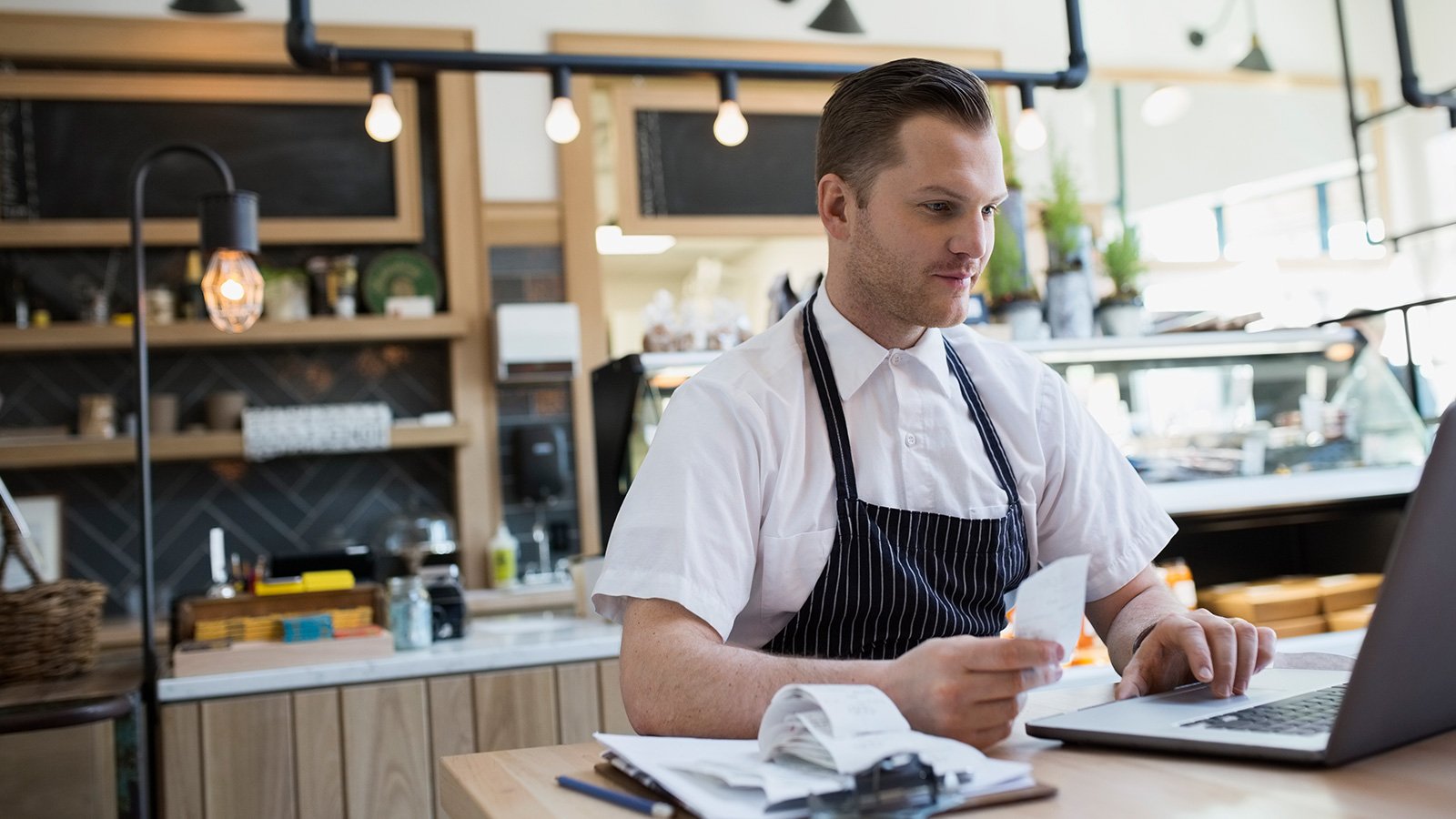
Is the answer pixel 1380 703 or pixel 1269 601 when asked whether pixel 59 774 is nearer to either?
pixel 1380 703

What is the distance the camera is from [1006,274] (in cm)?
350

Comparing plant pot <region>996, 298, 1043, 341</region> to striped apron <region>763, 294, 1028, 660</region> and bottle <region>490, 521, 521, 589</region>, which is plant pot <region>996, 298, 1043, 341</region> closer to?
striped apron <region>763, 294, 1028, 660</region>

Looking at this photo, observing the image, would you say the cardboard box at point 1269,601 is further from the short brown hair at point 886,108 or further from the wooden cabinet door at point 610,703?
the short brown hair at point 886,108

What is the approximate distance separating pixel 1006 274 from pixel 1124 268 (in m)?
0.33

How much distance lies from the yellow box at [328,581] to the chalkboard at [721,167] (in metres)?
2.72

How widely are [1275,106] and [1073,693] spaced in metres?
6.18

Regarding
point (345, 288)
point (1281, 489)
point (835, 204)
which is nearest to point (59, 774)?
point (835, 204)

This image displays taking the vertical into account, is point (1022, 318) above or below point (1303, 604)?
above

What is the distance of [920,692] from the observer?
1073 mm

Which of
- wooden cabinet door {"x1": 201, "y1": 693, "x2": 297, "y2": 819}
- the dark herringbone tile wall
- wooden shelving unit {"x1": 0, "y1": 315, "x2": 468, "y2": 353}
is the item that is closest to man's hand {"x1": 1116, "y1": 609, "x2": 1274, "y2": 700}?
wooden cabinet door {"x1": 201, "y1": 693, "x2": 297, "y2": 819}

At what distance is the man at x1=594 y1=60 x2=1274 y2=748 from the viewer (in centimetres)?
132

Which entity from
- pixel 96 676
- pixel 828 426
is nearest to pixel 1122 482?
pixel 828 426

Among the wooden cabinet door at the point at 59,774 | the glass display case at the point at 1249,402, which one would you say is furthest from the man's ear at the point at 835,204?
the glass display case at the point at 1249,402

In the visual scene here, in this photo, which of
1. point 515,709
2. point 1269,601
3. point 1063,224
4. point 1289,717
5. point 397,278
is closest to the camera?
point 1289,717
